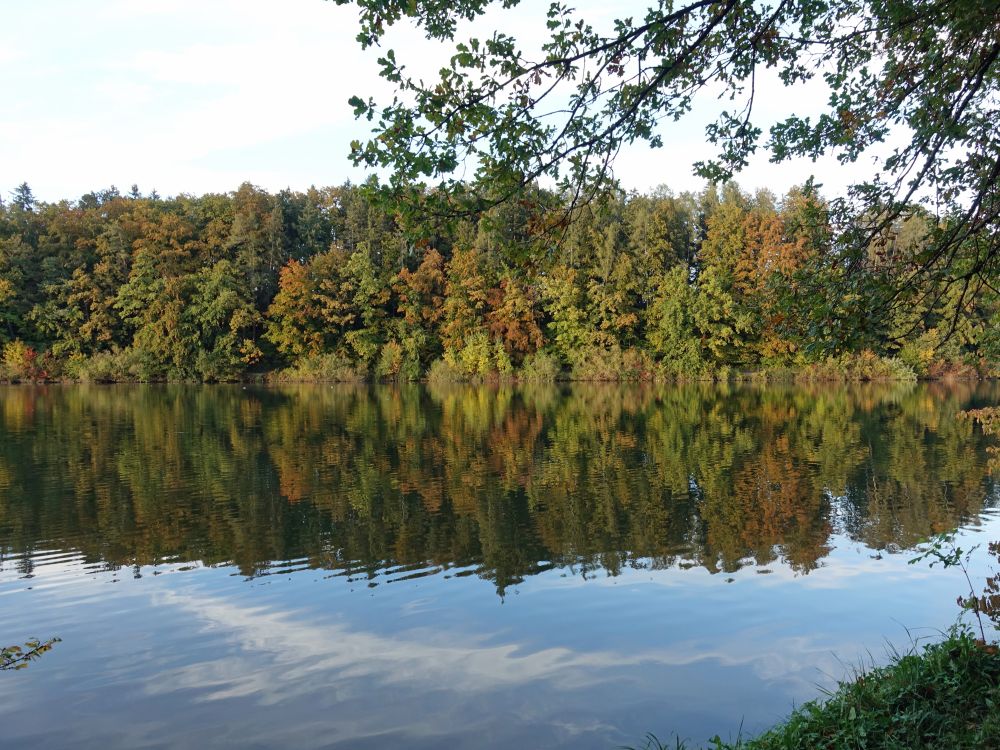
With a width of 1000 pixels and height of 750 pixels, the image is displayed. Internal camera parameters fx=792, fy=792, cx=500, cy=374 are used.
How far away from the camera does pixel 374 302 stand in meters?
63.7

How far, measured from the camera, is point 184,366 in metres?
62.5

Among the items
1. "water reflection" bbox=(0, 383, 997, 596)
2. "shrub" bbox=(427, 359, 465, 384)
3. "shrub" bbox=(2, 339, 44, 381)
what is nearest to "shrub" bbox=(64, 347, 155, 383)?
"shrub" bbox=(2, 339, 44, 381)

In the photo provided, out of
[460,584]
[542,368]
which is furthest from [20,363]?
[460,584]

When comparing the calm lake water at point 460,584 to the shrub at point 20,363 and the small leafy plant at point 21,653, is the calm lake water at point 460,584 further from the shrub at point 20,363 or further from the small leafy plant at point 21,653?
the shrub at point 20,363

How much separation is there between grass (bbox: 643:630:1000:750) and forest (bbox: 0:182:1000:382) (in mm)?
50652

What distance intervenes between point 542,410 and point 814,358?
29.5 meters

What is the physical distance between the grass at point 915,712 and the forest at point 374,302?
50652mm

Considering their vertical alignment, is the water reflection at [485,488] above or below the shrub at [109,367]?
below

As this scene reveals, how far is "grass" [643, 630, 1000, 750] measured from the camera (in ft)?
15.5

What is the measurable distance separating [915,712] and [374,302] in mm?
60555

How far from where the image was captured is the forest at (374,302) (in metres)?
58.5

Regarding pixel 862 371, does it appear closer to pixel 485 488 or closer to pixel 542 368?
pixel 542 368

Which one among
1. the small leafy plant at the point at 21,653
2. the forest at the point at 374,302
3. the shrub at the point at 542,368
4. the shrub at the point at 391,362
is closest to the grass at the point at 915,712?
the small leafy plant at the point at 21,653

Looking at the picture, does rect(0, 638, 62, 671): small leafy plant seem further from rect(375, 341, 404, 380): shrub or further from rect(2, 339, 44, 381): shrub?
rect(2, 339, 44, 381): shrub
